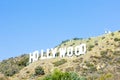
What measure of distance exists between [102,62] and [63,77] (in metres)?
42.6

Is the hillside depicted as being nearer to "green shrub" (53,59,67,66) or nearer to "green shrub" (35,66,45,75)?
"green shrub" (53,59,67,66)

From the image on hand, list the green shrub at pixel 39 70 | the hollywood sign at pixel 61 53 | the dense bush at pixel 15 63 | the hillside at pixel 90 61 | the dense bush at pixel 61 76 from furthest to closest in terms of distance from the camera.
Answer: the dense bush at pixel 15 63
the hollywood sign at pixel 61 53
the green shrub at pixel 39 70
the hillside at pixel 90 61
the dense bush at pixel 61 76

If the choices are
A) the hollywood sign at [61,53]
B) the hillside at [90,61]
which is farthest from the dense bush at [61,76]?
the hollywood sign at [61,53]

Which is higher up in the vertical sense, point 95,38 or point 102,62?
point 95,38

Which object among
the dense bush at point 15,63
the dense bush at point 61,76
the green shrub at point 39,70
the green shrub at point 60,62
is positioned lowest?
the dense bush at point 61,76

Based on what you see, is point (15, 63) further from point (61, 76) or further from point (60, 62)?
point (61, 76)

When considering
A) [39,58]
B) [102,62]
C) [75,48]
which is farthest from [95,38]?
[102,62]

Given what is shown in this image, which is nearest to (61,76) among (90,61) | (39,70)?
(39,70)

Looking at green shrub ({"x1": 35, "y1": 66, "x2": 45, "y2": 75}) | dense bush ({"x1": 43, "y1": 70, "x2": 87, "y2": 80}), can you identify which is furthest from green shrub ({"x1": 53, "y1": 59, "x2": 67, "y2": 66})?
dense bush ({"x1": 43, "y1": 70, "x2": 87, "y2": 80})

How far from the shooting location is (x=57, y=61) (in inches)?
3103

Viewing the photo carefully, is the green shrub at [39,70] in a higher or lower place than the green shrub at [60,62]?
lower

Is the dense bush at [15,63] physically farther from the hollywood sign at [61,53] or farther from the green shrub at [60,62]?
the green shrub at [60,62]

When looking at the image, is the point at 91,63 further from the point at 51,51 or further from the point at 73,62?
the point at 51,51

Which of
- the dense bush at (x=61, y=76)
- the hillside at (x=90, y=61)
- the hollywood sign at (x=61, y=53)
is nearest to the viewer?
the dense bush at (x=61, y=76)
